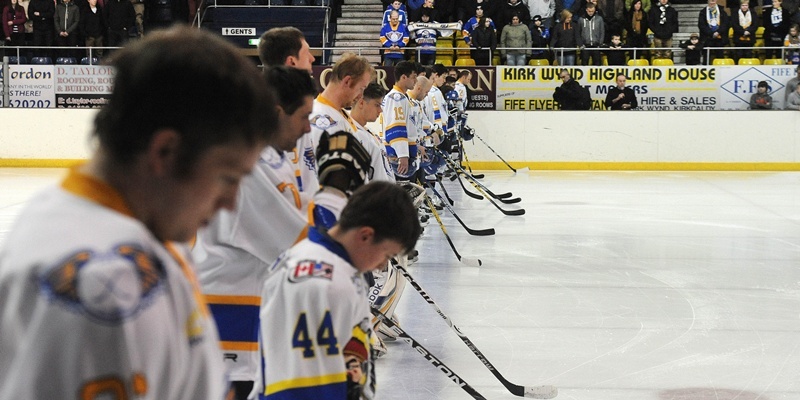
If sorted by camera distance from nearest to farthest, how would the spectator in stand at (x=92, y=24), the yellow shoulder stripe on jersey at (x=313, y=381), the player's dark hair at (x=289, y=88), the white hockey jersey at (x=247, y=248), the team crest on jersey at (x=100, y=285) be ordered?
the team crest on jersey at (x=100, y=285), the yellow shoulder stripe on jersey at (x=313, y=381), the white hockey jersey at (x=247, y=248), the player's dark hair at (x=289, y=88), the spectator in stand at (x=92, y=24)

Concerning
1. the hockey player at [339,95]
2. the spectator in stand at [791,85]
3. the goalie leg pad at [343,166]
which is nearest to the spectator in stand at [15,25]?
the spectator in stand at [791,85]

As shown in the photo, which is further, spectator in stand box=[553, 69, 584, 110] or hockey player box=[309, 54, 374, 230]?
spectator in stand box=[553, 69, 584, 110]

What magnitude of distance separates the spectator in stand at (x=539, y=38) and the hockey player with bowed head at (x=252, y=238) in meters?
16.1

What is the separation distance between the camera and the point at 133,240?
Result: 0.78 meters

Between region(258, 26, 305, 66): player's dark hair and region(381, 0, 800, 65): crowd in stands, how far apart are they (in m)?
14.2

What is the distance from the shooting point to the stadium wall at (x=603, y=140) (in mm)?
15906

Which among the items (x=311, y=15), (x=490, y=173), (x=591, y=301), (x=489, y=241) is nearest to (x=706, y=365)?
(x=591, y=301)

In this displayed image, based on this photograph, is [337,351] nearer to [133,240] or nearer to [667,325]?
[133,240]

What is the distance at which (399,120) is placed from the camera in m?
8.80

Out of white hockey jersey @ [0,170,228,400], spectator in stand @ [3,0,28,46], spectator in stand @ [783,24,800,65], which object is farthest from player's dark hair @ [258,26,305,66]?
spectator in stand @ [3,0,28,46]

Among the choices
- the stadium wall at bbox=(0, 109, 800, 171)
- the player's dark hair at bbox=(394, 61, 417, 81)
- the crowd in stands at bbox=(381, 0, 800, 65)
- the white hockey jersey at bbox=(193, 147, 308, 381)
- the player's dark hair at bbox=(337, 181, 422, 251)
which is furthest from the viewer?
the crowd in stands at bbox=(381, 0, 800, 65)

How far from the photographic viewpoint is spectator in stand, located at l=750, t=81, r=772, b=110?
1636cm

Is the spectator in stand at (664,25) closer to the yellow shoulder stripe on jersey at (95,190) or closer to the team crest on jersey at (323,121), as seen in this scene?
the team crest on jersey at (323,121)

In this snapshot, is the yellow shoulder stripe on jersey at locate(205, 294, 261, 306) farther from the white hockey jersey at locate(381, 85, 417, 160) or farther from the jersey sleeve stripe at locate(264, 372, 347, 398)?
the white hockey jersey at locate(381, 85, 417, 160)
